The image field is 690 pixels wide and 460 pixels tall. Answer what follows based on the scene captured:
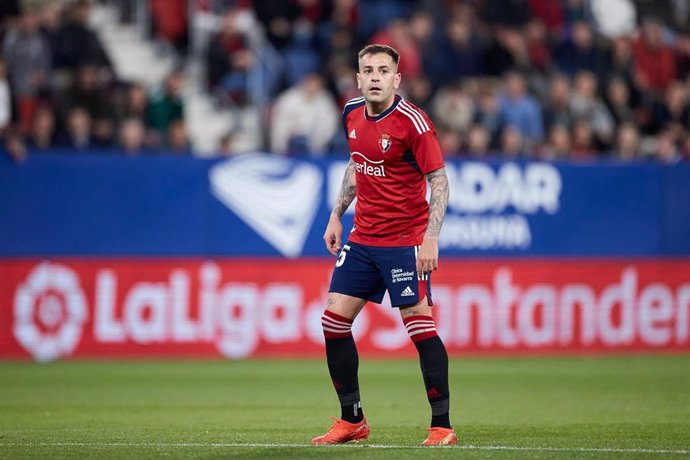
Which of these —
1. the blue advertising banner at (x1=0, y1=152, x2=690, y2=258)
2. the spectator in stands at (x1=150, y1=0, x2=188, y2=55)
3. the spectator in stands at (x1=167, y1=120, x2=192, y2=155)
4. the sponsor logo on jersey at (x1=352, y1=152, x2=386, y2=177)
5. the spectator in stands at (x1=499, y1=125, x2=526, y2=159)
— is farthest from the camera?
the spectator in stands at (x1=150, y1=0, x2=188, y2=55)

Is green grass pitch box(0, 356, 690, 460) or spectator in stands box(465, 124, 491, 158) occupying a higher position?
spectator in stands box(465, 124, 491, 158)

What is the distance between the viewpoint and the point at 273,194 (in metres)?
18.2

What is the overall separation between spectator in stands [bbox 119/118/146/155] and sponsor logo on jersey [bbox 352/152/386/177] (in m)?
9.50

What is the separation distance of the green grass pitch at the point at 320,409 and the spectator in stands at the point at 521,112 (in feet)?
12.2

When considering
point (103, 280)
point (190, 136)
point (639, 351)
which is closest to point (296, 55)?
point (190, 136)

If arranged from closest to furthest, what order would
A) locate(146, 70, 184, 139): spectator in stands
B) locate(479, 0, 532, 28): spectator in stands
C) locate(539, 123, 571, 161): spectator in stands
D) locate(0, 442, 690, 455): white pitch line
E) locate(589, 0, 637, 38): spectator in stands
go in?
locate(0, 442, 690, 455): white pitch line → locate(146, 70, 184, 139): spectator in stands → locate(539, 123, 571, 161): spectator in stands → locate(479, 0, 532, 28): spectator in stands → locate(589, 0, 637, 38): spectator in stands

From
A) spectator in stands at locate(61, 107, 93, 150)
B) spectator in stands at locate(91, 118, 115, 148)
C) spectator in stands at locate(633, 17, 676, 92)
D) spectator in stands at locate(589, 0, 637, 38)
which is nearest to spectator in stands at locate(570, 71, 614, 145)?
spectator in stands at locate(633, 17, 676, 92)

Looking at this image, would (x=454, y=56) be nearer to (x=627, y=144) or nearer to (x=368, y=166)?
(x=627, y=144)

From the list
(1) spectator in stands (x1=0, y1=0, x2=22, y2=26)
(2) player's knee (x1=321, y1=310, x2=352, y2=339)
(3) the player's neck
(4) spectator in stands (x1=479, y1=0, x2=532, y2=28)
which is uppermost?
(4) spectator in stands (x1=479, y1=0, x2=532, y2=28)

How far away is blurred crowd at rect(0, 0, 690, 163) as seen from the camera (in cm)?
1838

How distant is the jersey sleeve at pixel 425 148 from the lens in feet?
28.4

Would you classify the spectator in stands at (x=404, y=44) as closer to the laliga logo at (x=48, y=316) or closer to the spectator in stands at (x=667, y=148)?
the spectator in stands at (x=667, y=148)

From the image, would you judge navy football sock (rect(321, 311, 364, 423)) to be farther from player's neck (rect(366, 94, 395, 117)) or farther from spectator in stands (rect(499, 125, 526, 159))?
spectator in stands (rect(499, 125, 526, 159))

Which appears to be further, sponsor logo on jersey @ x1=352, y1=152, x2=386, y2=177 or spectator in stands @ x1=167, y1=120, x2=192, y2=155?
spectator in stands @ x1=167, y1=120, x2=192, y2=155
